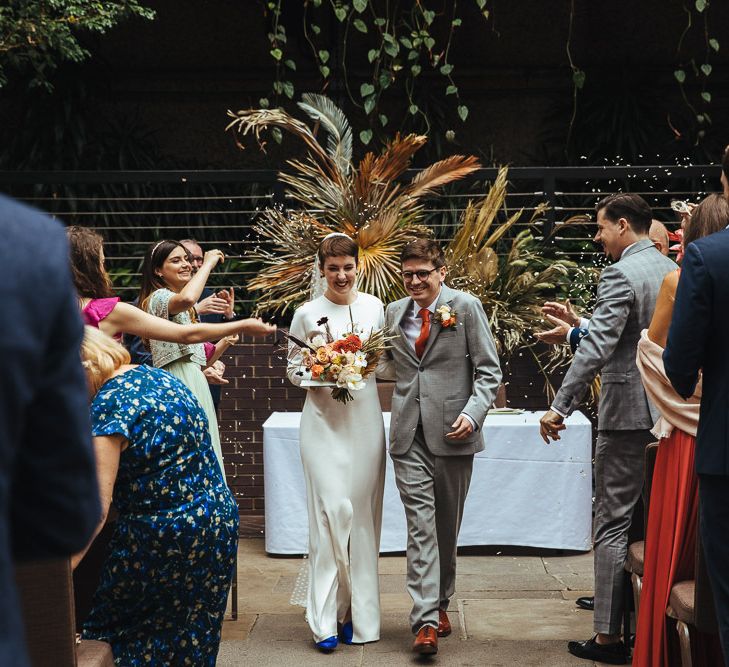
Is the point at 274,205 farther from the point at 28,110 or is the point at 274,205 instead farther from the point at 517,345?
the point at 28,110

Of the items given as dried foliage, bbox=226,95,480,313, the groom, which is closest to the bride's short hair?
the groom

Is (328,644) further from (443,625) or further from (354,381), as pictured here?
(354,381)

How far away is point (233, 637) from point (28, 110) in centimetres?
718

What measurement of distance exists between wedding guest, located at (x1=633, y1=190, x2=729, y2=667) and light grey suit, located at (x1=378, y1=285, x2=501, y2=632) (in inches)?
48.8

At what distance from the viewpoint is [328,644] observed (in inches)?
214

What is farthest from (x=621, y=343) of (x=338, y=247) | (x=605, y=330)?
(x=338, y=247)

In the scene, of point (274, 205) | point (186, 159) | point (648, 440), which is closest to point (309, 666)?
point (648, 440)

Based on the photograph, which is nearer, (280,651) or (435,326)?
(280,651)

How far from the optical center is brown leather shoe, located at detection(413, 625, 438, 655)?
5.22 metres

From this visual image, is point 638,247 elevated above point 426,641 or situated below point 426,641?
above

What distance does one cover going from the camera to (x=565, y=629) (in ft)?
18.7

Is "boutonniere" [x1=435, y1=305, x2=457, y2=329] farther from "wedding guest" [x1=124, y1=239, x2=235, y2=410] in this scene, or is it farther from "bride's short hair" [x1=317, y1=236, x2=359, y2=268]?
"wedding guest" [x1=124, y1=239, x2=235, y2=410]

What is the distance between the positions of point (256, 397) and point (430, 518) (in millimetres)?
3206

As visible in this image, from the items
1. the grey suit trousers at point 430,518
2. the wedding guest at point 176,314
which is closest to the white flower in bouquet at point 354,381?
the grey suit trousers at point 430,518
